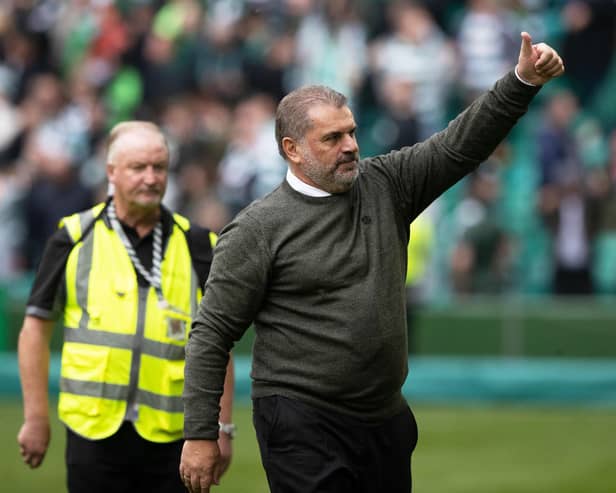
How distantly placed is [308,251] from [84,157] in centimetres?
1088

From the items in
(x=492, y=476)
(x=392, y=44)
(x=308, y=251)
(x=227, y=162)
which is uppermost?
(x=392, y=44)

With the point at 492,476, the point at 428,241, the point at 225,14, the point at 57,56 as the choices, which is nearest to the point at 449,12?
the point at 225,14

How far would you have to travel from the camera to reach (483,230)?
1302cm

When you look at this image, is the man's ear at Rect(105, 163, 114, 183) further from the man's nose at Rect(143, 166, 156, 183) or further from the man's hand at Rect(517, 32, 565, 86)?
the man's hand at Rect(517, 32, 565, 86)

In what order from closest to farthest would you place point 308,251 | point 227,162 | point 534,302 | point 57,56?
1. point 308,251
2. point 534,302
3. point 227,162
4. point 57,56

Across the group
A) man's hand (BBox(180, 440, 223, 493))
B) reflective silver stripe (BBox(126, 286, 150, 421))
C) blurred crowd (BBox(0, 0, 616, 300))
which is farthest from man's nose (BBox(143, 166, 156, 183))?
blurred crowd (BBox(0, 0, 616, 300))

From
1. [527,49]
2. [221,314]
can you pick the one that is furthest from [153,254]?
[527,49]

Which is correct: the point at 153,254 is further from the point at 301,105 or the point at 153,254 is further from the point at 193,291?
the point at 301,105

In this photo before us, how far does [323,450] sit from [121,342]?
3.89ft

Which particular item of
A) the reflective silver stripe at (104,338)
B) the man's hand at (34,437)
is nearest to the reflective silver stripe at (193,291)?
the reflective silver stripe at (104,338)

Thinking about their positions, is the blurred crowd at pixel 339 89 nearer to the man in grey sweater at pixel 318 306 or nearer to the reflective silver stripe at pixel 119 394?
the reflective silver stripe at pixel 119 394

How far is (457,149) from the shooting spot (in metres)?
4.88

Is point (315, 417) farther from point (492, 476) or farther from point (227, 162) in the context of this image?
point (227, 162)

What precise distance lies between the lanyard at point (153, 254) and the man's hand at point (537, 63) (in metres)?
1.79
